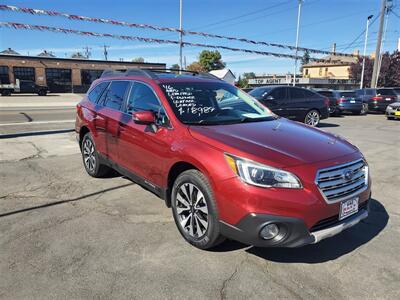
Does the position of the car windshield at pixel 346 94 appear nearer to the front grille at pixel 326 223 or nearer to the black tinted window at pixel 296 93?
the black tinted window at pixel 296 93

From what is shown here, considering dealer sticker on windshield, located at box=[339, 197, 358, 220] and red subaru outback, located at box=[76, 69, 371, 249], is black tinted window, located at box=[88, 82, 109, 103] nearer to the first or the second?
red subaru outback, located at box=[76, 69, 371, 249]

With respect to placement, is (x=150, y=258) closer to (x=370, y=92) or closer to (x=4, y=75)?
(x=370, y=92)

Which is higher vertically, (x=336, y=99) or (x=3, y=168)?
(x=336, y=99)

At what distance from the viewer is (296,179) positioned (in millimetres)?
2910

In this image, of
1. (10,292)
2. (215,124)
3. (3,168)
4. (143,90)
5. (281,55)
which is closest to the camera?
(10,292)

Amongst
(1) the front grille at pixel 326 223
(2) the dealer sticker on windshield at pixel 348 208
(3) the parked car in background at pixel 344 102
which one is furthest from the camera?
(3) the parked car in background at pixel 344 102

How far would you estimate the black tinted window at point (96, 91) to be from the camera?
18.4 ft

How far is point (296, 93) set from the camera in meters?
12.9

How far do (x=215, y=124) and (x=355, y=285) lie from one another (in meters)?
2.06

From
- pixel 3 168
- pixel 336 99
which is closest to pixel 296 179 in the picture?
pixel 3 168

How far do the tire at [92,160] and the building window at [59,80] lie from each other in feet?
175

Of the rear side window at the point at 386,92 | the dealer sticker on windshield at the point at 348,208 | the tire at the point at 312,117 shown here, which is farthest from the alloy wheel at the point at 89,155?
the rear side window at the point at 386,92

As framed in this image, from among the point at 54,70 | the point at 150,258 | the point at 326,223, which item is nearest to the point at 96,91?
the point at 150,258

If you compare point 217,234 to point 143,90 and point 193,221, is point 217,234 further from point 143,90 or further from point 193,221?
point 143,90
